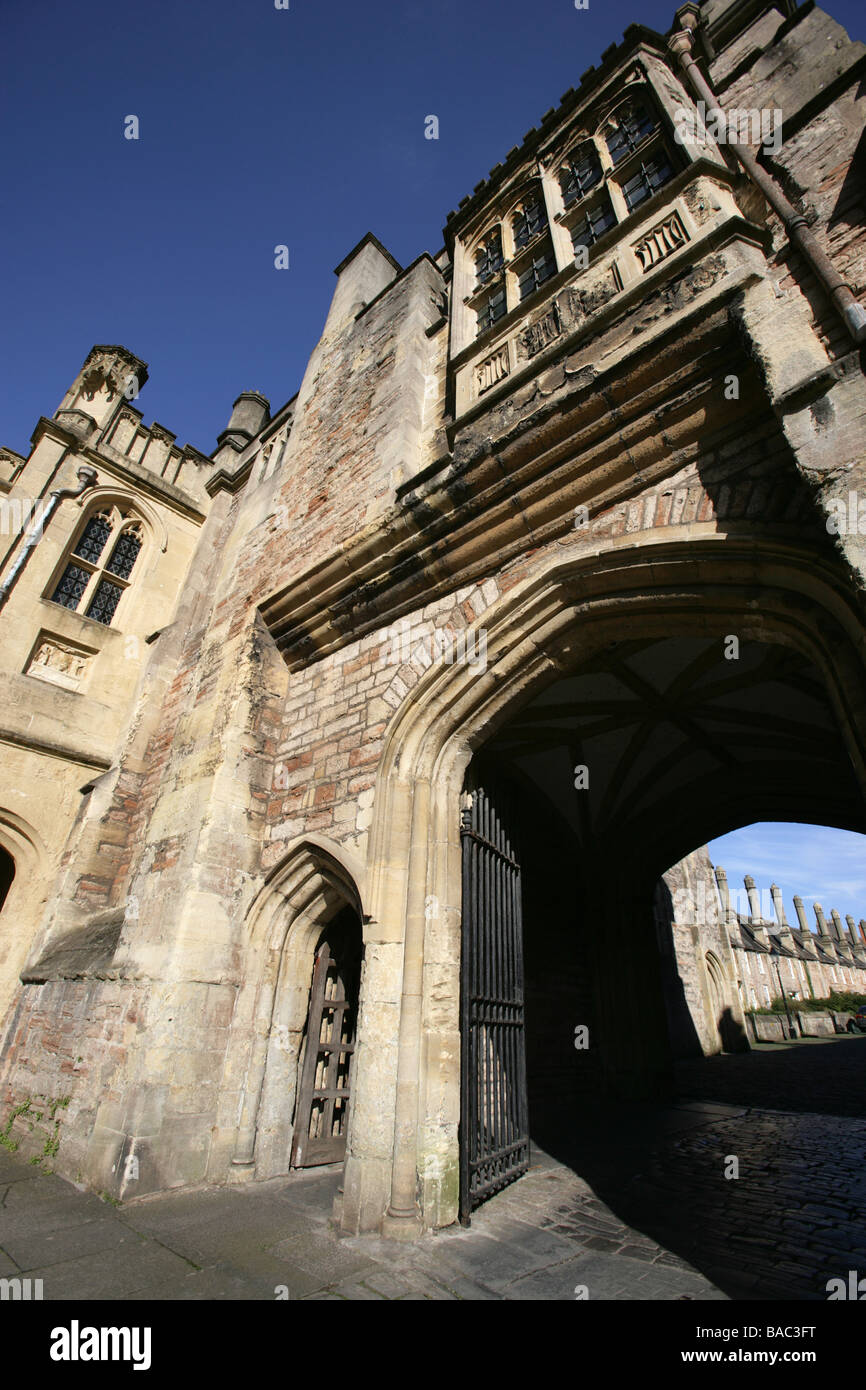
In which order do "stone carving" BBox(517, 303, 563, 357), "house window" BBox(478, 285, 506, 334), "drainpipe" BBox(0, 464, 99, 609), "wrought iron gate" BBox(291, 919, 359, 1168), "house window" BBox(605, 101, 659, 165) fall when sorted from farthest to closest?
1. "drainpipe" BBox(0, 464, 99, 609)
2. "house window" BBox(478, 285, 506, 334)
3. "house window" BBox(605, 101, 659, 165)
4. "stone carving" BBox(517, 303, 563, 357)
5. "wrought iron gate" BBox(291, 919, 359, 1168)

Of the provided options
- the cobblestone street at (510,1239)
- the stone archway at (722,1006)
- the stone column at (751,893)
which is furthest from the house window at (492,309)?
the stone column at (751,893)

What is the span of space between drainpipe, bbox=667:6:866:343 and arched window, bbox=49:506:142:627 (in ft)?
27.4

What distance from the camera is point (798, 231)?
281 centimetres

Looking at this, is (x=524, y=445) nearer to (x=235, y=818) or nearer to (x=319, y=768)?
(x=319, y=768)

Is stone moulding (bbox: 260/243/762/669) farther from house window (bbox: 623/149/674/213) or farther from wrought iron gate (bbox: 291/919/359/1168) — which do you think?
wrought iron gate (bbox: 291/919/359/1168)

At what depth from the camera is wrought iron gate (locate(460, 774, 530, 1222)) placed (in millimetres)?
3297

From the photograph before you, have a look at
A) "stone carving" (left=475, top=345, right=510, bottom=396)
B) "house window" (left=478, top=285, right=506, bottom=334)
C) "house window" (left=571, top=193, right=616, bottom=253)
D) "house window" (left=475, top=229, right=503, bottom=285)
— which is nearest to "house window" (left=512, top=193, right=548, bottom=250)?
"house window" (left=475, top=229, right=503, bottom=285)

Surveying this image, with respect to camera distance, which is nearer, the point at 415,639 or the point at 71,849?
the point at 415,639

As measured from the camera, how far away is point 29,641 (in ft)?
24.0

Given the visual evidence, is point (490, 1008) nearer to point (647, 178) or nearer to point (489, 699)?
point (489, 699)

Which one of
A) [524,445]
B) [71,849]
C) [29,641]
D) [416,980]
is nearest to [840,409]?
[524,445]

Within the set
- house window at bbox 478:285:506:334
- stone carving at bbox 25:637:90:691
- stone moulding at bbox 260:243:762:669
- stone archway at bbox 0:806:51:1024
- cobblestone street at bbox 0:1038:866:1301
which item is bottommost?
cobblestone street at bbox 0:1038:866:1301
